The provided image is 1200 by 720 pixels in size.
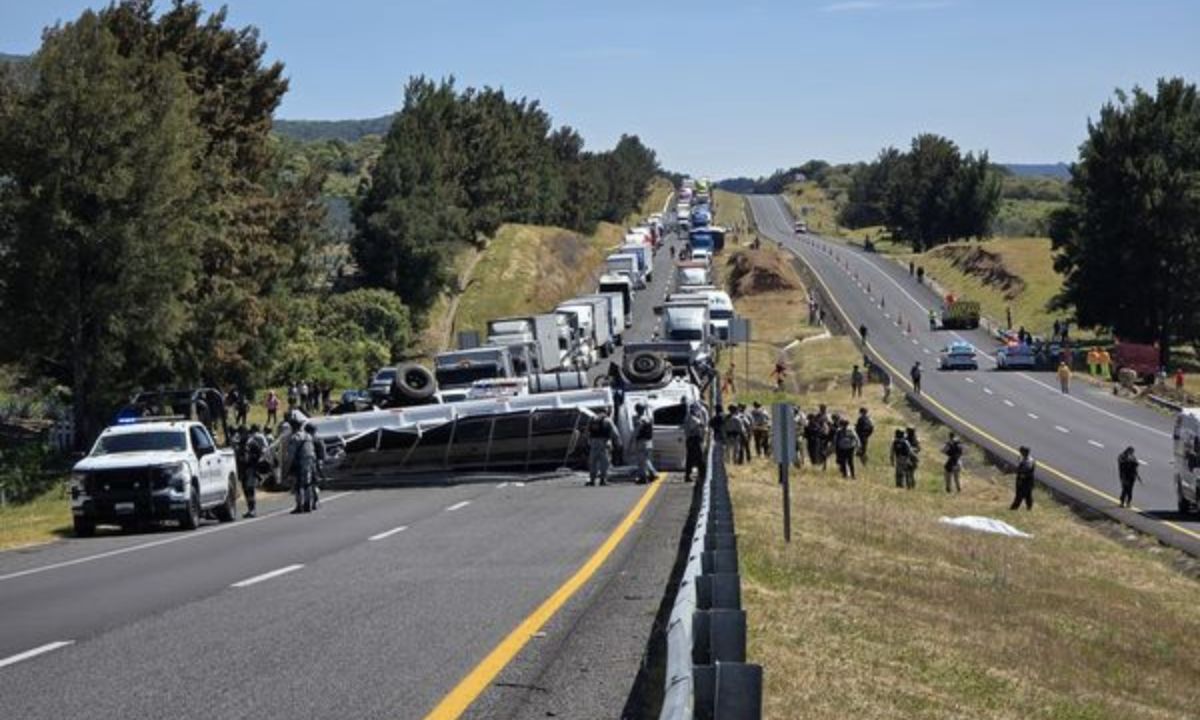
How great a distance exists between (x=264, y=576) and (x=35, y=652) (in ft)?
A: 17.6

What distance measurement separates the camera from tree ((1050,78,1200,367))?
9094 centimetres

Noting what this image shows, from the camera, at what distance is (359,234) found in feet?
302

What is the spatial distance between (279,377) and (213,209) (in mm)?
23972

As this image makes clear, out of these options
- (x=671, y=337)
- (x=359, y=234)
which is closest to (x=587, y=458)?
(x=671, y=337)

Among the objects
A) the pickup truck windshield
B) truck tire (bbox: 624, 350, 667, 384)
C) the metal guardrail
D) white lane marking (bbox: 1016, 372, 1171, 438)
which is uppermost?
the metal guardrail

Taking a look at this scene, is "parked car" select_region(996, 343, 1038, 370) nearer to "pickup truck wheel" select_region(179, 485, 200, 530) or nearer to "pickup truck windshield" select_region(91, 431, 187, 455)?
"pickup truck windshield" select_region(91, 431, 187, 455)

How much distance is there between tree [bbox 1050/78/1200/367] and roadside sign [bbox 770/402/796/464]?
69.9 meters

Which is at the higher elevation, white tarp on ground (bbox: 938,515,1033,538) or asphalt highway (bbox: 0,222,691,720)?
asphalt highway (bbox: 0,222,691,720)

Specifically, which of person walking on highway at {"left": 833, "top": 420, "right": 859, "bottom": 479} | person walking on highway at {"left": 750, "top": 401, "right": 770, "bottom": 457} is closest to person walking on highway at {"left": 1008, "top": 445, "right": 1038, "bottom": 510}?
person walking on highway at {"left": 833, "top": 420, "right": 859, "bottom": 479}

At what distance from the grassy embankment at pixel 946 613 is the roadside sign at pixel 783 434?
1150 mm

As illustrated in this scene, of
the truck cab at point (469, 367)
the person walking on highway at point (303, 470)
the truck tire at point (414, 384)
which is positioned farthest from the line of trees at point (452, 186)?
the person walking on highway at point (303, 470)

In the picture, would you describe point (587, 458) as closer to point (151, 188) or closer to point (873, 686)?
point (151, 188)

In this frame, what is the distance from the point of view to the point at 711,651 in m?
7.68

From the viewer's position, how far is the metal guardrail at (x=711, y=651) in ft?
19.8
